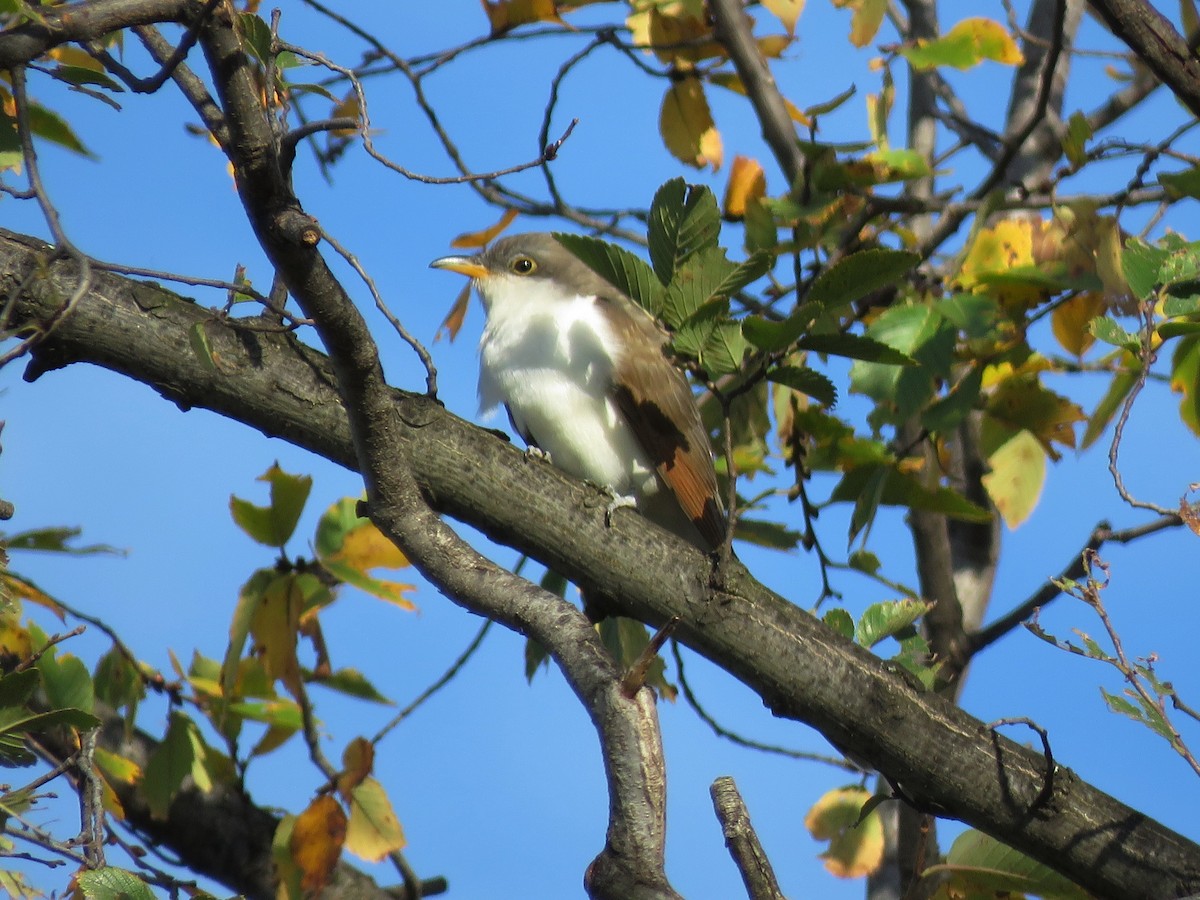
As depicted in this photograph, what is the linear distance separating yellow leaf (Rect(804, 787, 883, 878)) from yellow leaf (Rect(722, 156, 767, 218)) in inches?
89.3

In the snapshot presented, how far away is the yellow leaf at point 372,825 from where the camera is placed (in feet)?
13.7

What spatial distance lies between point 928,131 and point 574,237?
4.26 metres

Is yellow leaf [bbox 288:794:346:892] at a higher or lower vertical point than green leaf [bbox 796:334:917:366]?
lower

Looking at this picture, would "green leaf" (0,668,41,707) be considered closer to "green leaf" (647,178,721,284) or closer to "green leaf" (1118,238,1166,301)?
"green leaf" (647,178,721,284)

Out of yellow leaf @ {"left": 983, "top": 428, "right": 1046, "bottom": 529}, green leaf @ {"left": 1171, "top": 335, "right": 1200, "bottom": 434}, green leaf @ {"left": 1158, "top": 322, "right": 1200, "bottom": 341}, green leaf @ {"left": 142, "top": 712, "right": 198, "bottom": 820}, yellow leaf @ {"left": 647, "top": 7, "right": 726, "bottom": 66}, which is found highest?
yellow leaf @ {"left": 647, "top": 7, "right": 726, "bottom": 66}

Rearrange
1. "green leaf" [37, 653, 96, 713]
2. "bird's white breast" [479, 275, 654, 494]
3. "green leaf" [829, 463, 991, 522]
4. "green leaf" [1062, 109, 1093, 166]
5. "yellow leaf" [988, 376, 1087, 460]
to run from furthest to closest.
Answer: "bird's white breast" [479, 275, 654, 494], "yellow leaf" [988, 376, 1087, 460], "green leaf" [829, 463, 991, 522], "green leaf" [1062, 109, 1093, 166], "green leaf" [37, 653, 96, 713]

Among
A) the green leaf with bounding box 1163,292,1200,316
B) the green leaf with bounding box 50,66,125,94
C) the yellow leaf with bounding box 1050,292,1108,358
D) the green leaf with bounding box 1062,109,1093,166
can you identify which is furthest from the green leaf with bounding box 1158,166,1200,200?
the green leaf with bounding box 50,66,125,94

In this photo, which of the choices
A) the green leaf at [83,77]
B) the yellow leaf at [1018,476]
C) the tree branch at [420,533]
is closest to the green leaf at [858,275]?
the tree branch at [420,533]

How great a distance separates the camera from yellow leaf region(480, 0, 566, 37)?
182 inches

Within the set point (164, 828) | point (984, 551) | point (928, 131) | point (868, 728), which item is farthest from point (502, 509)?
point (928, 131)

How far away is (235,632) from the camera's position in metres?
4.07

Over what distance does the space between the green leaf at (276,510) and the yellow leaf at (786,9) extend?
2476mm

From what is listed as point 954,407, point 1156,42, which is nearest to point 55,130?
point 954,407

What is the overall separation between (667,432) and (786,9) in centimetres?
171
